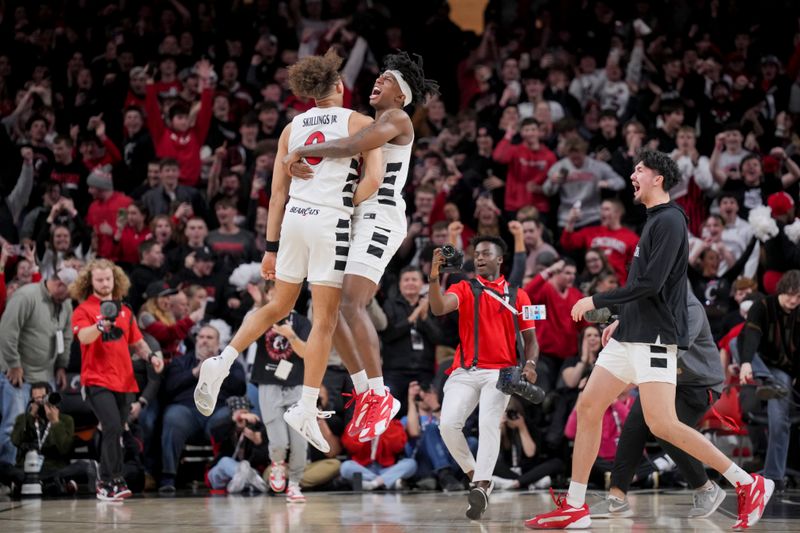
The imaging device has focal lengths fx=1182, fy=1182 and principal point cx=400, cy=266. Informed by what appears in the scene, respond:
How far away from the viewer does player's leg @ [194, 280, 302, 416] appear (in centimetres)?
757

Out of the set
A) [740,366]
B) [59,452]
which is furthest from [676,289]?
[59,452]

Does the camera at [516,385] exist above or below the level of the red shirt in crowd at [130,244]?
below

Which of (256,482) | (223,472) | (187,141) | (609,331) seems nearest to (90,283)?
(223,472)

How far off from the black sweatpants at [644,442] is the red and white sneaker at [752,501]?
1158 millimetres

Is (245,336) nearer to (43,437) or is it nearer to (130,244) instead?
(43,437)

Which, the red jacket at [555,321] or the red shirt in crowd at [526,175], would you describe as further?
the red shirt in crowd at [526,175]

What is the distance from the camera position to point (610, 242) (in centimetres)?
1351

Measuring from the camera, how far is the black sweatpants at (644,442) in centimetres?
882

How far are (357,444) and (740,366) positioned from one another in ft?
12.6

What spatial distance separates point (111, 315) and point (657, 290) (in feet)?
16.9

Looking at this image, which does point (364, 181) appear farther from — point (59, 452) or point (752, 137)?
point (752, 137)

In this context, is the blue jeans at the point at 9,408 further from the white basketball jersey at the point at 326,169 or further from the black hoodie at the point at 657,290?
the black hoodie at the point at 657,290

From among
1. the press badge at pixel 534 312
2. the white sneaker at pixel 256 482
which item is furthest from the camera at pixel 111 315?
the press badge at pixel 534 312

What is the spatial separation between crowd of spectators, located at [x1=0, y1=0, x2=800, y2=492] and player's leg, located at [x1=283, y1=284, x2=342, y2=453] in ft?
11.9
